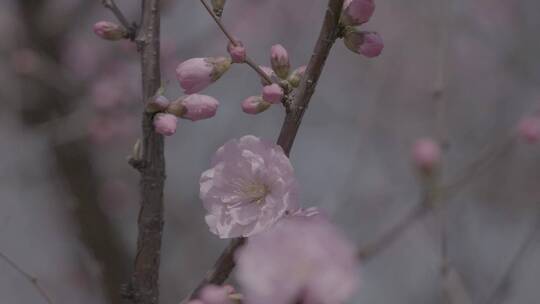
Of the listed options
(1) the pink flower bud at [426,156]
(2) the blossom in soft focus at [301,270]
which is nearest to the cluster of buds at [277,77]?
(2) the blossom in soft focus at [301,270]

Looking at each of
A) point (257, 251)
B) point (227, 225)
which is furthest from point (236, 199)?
point (257, 251)

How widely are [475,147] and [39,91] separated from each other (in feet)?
7.87

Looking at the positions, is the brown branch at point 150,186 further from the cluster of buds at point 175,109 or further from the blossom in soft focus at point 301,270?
the blossom in soft focus at point 301,270

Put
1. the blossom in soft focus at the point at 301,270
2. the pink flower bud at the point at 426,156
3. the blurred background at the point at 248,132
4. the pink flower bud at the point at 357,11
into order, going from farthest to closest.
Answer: the blurred background at the point at 248,132
the pink flower bud at the point at 426,156
the pink flower bud at the point at 357,11
the blossom in soft focus at the point at 301,270

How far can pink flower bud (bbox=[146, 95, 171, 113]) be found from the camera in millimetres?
1328

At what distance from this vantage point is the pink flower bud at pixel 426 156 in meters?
1.81

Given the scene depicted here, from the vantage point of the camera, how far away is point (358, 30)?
1357 millimetres

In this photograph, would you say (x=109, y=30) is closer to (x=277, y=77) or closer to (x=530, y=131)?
(x=277, y=77)

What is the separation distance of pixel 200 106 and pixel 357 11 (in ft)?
1.09

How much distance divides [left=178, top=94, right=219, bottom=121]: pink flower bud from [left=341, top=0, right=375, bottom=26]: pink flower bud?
28cm

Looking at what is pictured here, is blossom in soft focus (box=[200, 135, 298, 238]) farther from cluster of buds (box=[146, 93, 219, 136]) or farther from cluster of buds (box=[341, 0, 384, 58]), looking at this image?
cluster of buds (box=[341, 0, 384, 58])

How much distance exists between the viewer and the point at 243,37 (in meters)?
5.40

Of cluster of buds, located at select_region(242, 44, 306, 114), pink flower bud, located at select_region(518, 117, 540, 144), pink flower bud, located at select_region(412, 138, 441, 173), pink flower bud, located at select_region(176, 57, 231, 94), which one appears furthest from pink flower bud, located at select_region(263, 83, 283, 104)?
pink flower bud, located at select_region(518, 117, 540, 144)

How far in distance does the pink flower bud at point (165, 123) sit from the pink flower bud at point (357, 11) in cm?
34
